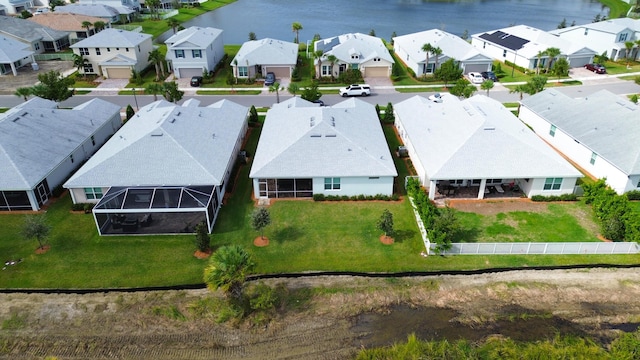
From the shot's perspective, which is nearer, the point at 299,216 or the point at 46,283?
the point at 46,283

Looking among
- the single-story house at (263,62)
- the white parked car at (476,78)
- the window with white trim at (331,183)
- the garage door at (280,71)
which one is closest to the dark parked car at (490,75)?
the white parked car at (476,78)

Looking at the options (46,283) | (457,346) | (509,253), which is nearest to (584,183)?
(509,253)

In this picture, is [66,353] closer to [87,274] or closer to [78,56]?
[87,274]

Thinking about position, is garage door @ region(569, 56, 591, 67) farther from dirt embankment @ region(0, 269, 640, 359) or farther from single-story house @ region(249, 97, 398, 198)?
dirt embankment @ region(0, 269, 640, 359)

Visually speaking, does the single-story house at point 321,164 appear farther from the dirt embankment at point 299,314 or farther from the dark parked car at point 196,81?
the dark parked car at point 196,81

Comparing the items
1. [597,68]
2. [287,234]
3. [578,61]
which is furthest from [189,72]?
[597,68]
